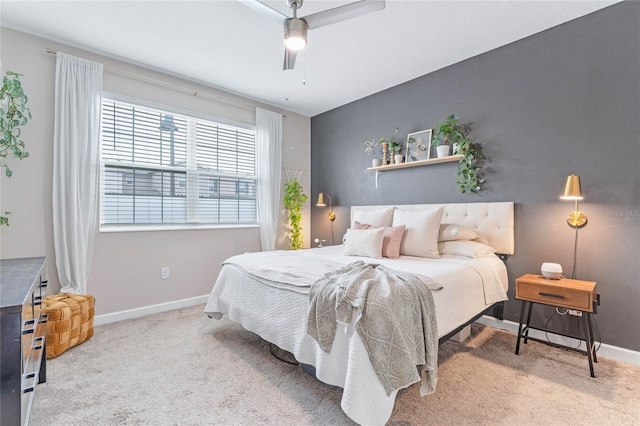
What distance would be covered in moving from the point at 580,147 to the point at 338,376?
2.63m

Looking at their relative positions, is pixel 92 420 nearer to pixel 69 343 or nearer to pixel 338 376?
pixel 69 343

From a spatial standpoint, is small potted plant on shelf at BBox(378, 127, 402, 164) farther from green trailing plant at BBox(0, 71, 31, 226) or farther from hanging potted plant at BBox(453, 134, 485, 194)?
green trailing plant at BBox(0, 71, 31, 226)

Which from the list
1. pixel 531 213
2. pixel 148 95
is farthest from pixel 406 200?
pixel 148 95

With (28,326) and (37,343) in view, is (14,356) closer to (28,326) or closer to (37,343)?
(28,326)

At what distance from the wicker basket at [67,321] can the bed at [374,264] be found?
3.40 ft

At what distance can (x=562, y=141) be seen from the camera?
2582 mm

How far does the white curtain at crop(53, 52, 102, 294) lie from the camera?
Answer: 9.29 ft

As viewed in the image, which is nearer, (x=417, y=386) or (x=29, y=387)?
(x=29, y=387)

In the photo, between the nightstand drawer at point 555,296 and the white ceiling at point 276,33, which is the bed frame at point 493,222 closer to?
the nightstand drawer at point 555,296

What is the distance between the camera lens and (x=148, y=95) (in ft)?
11.2

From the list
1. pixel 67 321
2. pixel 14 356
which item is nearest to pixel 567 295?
pixel 14 356

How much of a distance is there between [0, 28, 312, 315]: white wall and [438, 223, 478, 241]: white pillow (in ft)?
8.29

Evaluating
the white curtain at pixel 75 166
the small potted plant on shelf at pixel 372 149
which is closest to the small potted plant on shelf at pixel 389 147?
the small potted plant on shelf at pixel 372 149

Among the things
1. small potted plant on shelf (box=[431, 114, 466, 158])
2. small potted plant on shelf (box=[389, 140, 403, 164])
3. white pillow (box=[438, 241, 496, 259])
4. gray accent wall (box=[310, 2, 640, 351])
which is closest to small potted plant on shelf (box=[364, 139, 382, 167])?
small potted plant on shelf (box=[389, 140, 403, 164])
